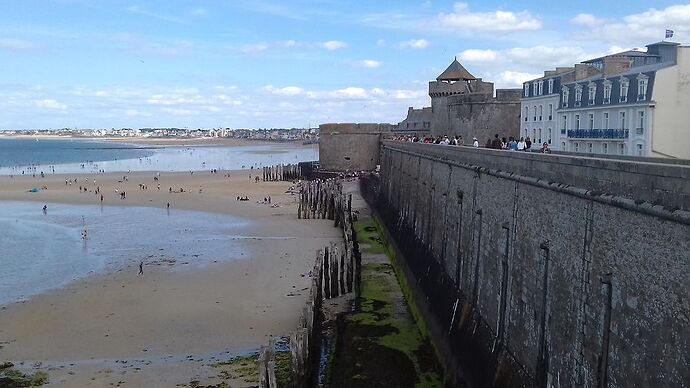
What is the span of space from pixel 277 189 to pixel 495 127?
82.2ft

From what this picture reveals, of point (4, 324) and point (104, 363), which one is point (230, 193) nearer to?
point (4, 324)

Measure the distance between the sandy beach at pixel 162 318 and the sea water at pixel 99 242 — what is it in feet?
4.19

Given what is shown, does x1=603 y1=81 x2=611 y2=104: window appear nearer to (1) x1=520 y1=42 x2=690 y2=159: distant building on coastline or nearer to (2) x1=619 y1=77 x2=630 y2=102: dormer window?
(1) x1=520 y1=42 x2=690 y2=159: distant building on coastline

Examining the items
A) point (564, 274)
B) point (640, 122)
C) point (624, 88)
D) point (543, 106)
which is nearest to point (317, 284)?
point (564, 274)

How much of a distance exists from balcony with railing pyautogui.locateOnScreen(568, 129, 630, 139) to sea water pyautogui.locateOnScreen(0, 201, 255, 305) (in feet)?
54.4

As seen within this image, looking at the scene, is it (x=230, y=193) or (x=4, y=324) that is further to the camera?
(x=230, y=193)

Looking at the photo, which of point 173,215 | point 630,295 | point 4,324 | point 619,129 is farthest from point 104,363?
point 173,215

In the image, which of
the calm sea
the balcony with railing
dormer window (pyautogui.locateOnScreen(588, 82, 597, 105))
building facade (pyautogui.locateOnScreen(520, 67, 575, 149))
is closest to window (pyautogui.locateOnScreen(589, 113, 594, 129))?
the balcony with railing

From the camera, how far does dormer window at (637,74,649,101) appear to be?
962 inches

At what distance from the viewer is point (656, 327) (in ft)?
23.8

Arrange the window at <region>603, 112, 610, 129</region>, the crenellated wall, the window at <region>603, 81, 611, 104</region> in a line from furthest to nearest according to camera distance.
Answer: the window at <region>603, 112, 610, 129</region> → the window at <region>603, 81, 611, 104</region> → the crenellated wall

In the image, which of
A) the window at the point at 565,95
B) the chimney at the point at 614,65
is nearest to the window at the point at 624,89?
the chimney at the point at 614,65

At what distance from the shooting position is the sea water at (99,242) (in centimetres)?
2861

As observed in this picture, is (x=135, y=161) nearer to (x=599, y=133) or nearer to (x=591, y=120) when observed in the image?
(x=591, y=120)
